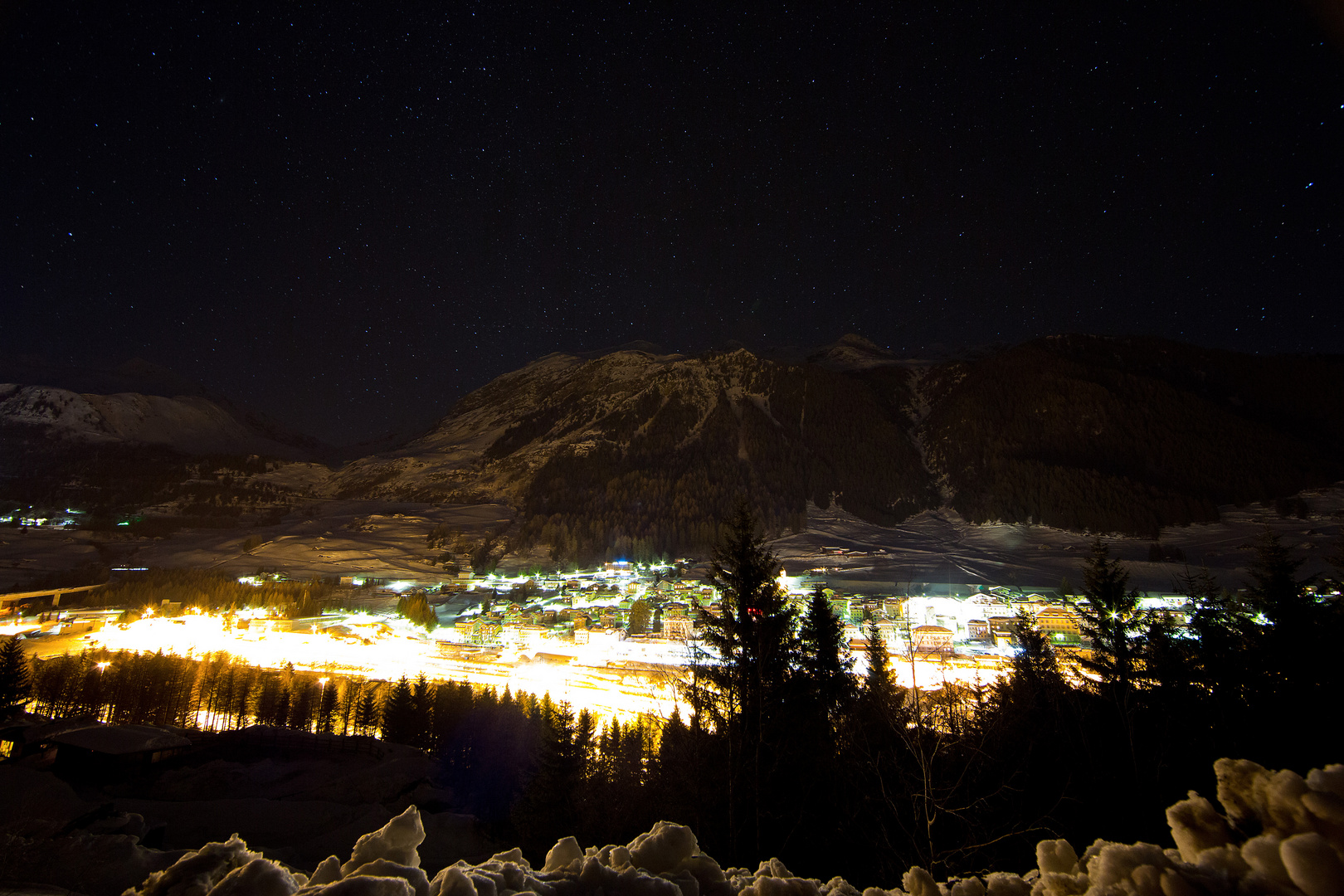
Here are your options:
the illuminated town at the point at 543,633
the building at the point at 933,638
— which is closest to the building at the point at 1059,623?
the illuminated town at the point at 543,633

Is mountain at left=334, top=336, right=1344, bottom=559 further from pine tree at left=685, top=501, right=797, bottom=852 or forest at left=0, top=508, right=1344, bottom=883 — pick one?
pine tree at left=685, top=501, right=797, bottom=852

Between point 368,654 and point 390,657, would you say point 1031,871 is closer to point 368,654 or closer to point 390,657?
point 390,657

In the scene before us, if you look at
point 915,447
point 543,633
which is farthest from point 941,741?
point 915,447

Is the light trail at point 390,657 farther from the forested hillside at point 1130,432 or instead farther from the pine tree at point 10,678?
the forested hillside at point 1130,432

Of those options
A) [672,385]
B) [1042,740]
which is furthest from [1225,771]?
[672,385]

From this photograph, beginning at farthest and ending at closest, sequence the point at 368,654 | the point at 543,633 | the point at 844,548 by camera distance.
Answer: the point at 844,548 → the point at 543,633 → the point at 368,654

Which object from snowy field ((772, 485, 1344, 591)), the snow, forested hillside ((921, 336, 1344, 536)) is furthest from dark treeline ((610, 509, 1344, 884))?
forested hillside ((921, 336, 1344, 536))

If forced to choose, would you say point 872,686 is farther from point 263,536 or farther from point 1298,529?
point 263,536
